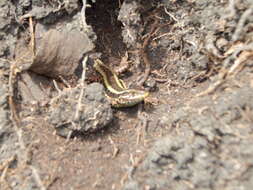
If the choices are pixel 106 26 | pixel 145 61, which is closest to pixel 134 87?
pixel 145 61

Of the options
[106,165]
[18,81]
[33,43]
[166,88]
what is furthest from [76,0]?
[106,165]

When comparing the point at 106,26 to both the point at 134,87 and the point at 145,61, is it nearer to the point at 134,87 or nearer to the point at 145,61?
the point at 145,61

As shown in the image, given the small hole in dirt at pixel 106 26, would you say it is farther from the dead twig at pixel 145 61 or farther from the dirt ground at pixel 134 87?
the dead twig at pixel 145 61

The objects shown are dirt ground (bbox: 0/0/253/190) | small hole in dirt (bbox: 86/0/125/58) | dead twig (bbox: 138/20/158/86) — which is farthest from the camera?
small hole in dirt (bbox: 86/0/125/58)

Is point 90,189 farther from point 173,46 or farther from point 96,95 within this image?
point 173,46

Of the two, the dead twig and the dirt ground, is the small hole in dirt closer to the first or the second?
the dirt ground

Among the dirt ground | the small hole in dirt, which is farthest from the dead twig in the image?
the small hole in dirt

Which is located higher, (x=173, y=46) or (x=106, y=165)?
(x=173, y=46)
